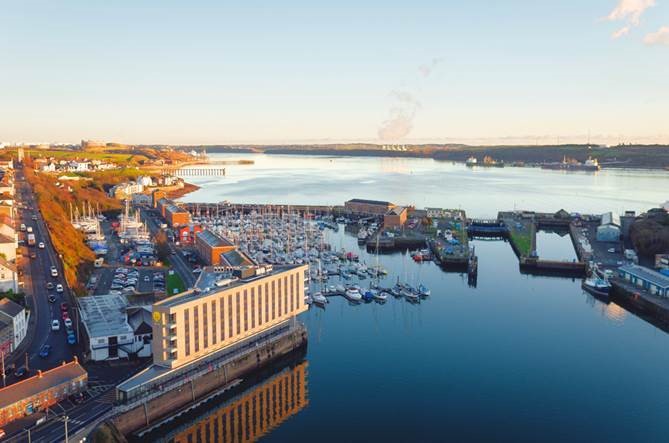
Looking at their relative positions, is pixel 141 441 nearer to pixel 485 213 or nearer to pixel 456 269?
pixel 456 269

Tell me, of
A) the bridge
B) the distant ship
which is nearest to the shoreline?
the distant ship

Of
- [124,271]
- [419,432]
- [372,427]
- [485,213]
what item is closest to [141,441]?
[372,427]

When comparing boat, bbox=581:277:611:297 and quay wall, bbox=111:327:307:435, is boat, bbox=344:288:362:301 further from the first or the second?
boat, bbox=581:277:611:297

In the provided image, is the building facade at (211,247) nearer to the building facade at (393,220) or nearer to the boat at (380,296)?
the boat at (380,296)

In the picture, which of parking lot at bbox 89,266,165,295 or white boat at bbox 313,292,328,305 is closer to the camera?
parking lot at bbox 89,266,165,295

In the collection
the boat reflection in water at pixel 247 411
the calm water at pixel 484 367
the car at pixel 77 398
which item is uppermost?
the car at pixel 77 398

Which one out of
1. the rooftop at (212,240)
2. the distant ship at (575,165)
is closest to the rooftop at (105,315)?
the rooftop at (212,240)
